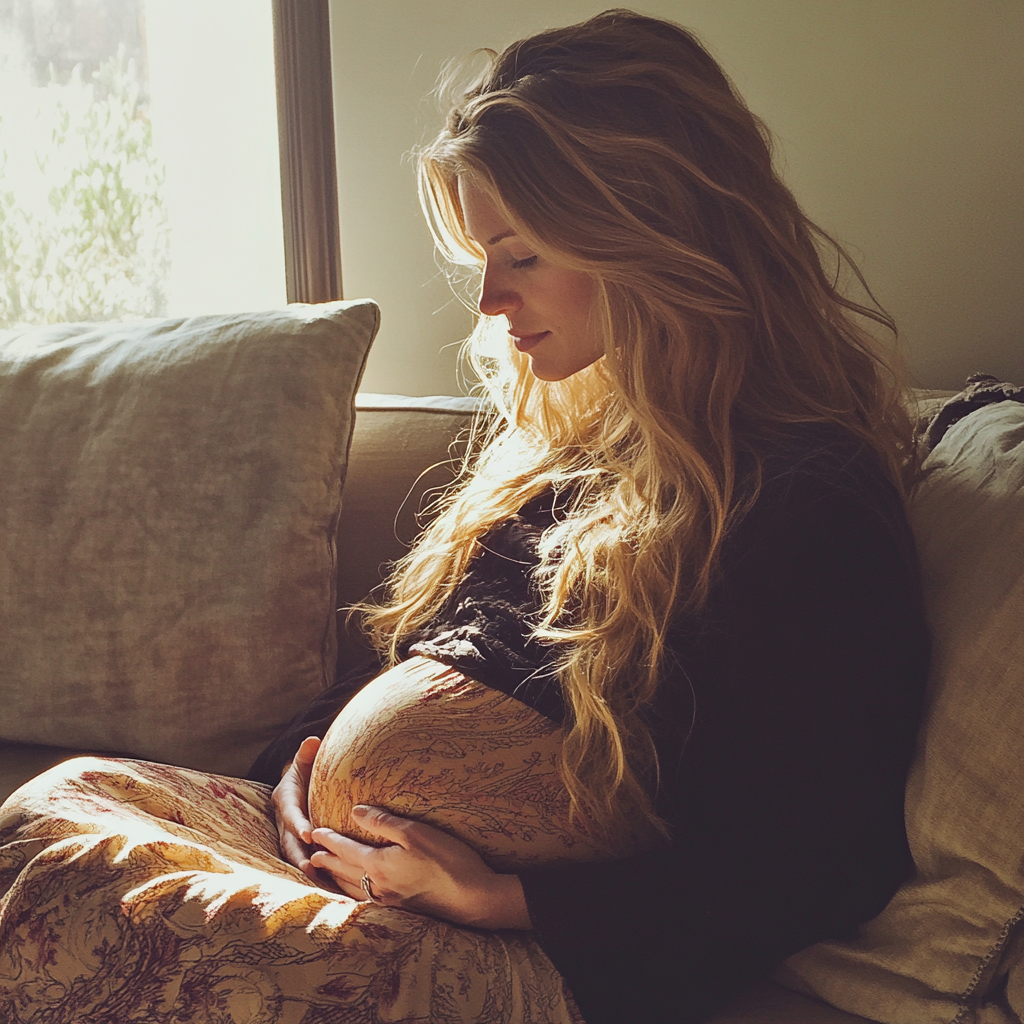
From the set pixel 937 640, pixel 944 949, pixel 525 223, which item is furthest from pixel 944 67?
pixel 944 949

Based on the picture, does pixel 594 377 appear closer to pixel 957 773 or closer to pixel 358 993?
pixel 957 773

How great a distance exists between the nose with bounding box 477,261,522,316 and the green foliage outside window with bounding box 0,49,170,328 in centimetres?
112

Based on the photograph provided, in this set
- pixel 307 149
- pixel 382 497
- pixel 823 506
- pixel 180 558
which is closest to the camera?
pixel 823 506

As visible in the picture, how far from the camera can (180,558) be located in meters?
1.14

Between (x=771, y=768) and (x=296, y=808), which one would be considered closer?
(x=771, y=768)

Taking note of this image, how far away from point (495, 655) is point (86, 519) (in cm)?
58

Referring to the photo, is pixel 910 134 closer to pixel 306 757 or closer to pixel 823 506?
pixel 823 506

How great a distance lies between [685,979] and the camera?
29.6 inches

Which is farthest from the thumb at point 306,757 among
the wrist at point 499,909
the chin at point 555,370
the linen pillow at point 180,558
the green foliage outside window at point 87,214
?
the green foliage outside window at point 87,214

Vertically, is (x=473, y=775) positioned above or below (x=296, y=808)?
above

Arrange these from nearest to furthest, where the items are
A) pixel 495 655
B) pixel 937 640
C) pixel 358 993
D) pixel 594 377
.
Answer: pixel 358 993 < pixel 937 640 < pixel 495 655 < pixel 594 377

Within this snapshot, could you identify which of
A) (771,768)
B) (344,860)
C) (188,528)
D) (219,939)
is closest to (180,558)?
(188,528)

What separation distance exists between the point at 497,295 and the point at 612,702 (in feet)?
1.39

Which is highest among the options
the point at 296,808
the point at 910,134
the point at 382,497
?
the point at 910,134
